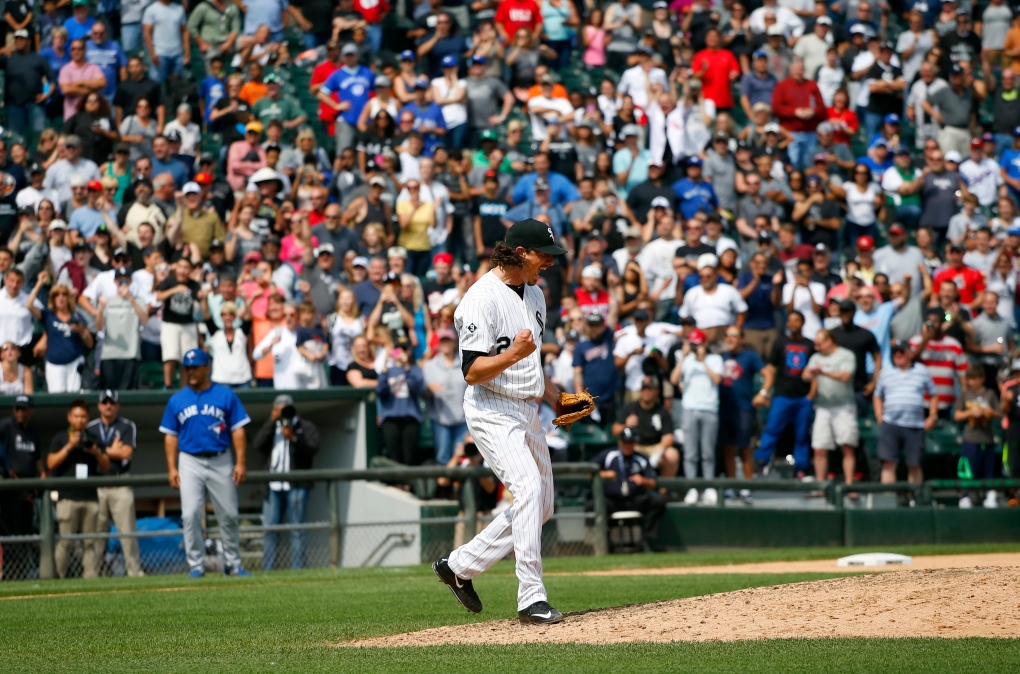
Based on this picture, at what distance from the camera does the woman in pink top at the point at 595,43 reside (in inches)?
894

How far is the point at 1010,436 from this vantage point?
54.0ft

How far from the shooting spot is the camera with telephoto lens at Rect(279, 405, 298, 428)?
14516 millimetres

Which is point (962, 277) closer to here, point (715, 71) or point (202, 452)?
point (715, 71)

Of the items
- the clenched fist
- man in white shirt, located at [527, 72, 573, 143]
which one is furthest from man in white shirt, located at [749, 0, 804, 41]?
the clenched fist

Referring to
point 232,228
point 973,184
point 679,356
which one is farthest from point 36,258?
point 973,184

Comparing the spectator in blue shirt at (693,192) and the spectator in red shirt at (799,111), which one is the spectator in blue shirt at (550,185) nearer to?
the spectator in blue shirt at (693,192)

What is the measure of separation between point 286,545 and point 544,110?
891cm

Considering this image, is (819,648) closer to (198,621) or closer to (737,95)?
(198,621)

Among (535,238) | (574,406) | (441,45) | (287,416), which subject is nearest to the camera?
(535,238)

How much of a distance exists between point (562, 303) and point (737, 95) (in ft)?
22.9

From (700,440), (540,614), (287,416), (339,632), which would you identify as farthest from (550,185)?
(540,614)

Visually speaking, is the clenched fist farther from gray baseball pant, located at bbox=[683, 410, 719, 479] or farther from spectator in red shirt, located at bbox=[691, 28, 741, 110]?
spectator in red shirt, located at bbox=[691, 28, 741, 110]

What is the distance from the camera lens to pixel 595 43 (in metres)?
22.7

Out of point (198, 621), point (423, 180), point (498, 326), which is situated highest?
point (423, 180)
